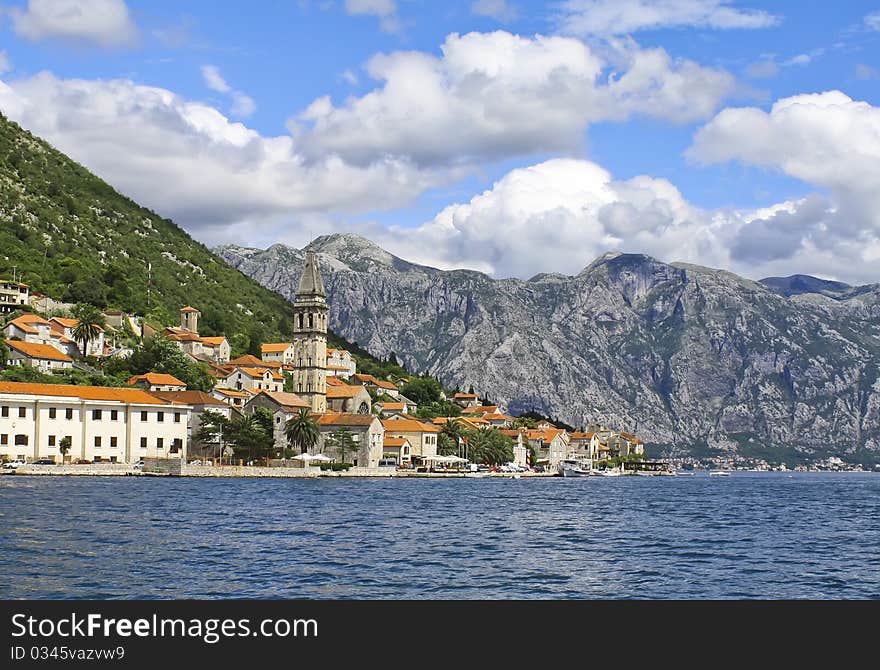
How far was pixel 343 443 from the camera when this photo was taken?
130 meters

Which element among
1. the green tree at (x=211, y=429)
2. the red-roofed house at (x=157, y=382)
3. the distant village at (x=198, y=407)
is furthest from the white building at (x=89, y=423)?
the red-roofed house at (x=157, y=382)

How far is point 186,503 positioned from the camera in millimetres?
64750

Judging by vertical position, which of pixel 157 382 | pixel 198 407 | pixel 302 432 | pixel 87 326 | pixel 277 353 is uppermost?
pixel 87 326

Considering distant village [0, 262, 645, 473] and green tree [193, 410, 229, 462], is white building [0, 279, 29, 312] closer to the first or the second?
distant village [0, 262, 645, 473]

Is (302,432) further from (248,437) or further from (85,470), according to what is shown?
(85,470)

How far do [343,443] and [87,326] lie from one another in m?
36.5

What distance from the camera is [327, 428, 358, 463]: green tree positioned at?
129625 millimetres

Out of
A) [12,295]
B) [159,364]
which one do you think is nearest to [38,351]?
[159,364]

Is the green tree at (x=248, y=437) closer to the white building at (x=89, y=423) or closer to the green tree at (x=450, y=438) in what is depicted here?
the white building at (x=89, y=423)

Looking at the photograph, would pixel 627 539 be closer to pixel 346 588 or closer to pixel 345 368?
pixel 346 588

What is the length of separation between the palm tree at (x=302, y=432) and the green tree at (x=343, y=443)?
9.97ft

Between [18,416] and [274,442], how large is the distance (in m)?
33.1
